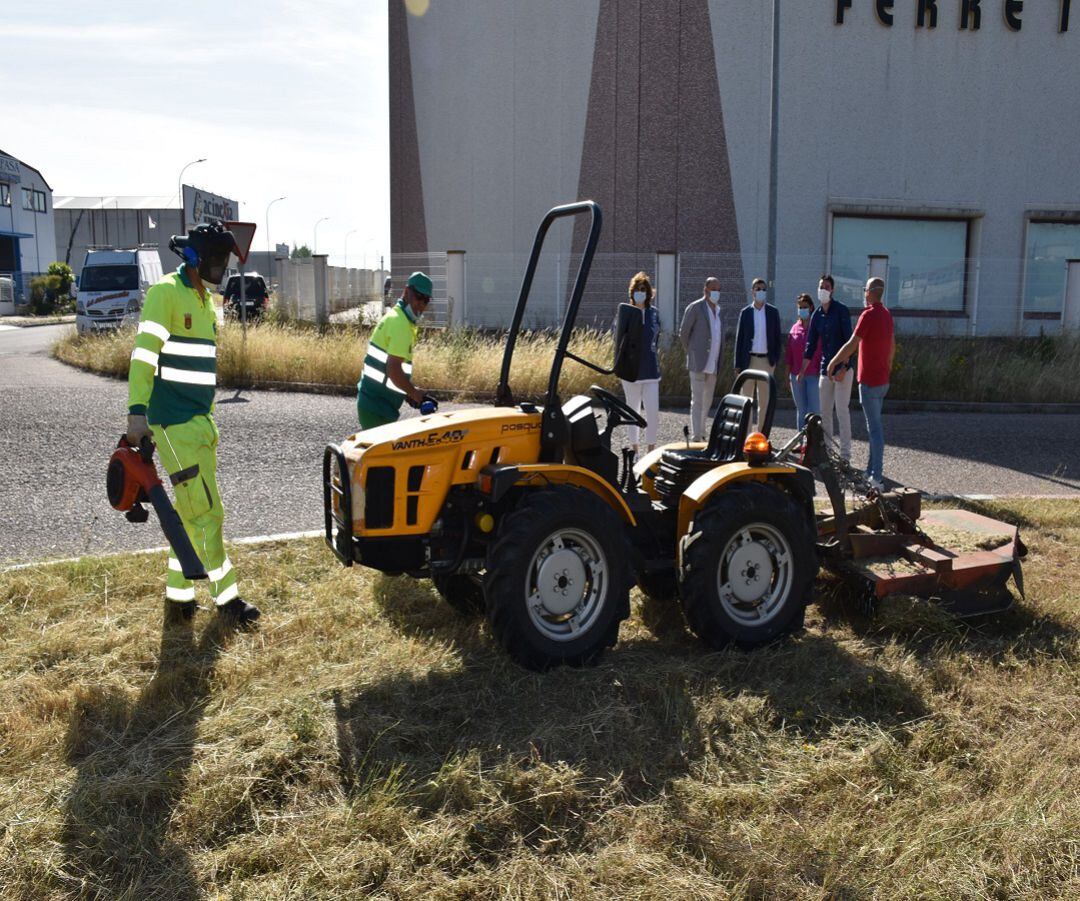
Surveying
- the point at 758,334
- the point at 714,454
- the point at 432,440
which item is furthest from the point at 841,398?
the point at 432,440

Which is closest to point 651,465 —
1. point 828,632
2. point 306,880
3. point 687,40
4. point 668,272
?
point 828,632

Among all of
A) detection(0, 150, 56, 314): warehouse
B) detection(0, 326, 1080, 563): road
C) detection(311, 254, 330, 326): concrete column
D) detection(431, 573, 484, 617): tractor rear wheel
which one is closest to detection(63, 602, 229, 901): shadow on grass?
detection(431, 573, 484, 617): tractor rear wheel

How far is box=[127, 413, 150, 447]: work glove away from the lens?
16.2 ft

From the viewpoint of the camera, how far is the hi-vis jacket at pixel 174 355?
5.06m

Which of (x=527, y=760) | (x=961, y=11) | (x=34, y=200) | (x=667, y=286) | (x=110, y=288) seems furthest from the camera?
(x=34, y=200)

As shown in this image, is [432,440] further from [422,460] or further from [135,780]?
[135,780]

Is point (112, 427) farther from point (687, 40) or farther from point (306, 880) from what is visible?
point (687, 40)

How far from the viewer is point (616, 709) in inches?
163

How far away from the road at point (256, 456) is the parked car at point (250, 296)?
10301 millimetres

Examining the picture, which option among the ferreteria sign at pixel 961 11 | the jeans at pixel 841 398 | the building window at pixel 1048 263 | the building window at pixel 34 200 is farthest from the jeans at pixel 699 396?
the building window at pixel 34 200

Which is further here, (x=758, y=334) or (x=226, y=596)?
(x=758, y=334)

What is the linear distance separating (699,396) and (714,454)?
5857mm

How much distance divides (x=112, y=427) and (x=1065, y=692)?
10.5m

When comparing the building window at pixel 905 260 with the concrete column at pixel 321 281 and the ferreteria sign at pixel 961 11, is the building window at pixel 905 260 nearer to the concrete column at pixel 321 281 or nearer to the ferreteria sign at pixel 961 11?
the ferreteria sign at pixel 961 11
